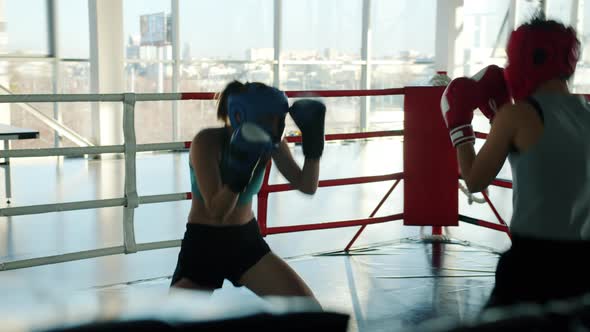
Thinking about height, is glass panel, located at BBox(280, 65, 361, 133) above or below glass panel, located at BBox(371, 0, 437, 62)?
below

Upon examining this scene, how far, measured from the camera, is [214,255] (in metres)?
1.81

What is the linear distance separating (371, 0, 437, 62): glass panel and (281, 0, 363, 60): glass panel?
0.38 m

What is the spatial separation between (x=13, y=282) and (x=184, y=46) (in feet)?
29.0

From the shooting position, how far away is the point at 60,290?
49 cm

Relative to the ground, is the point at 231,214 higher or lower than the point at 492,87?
lower

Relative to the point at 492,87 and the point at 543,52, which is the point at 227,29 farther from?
the point at 543,52

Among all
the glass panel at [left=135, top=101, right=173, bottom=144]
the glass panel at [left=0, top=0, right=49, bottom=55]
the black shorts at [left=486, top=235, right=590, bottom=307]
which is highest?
the glass panel at [left=0, top=0, right=49, bottom=55]

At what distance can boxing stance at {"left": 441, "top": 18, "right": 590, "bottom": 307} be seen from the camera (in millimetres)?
1264

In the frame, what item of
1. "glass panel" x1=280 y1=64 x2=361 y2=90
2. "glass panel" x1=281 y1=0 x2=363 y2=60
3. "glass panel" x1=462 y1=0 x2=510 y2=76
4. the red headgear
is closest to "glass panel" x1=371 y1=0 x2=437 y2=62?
"glass panel" x1=281 y1=0 x2=363 y2=60

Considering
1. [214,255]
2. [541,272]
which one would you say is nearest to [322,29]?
[214,255]

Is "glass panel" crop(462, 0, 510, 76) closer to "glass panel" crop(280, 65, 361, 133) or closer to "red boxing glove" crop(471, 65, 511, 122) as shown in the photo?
"glass panel" crop(280, 65, 361, 133)

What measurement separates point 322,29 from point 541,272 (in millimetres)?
9538

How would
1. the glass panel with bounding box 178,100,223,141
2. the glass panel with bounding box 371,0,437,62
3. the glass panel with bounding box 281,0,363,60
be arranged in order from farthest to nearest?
the glass panel with bounding box 371,0,437,62
the glass panel with bounding box 281,0,363,60
the glass panel with bounding box 178,100,223,141

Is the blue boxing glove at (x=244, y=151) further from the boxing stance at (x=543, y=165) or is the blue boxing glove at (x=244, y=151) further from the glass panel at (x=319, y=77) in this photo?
the glass panel at (x=319, y=77)
